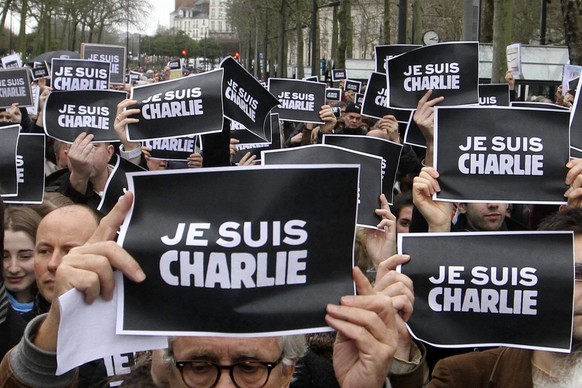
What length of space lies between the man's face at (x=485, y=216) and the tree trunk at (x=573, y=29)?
811cm

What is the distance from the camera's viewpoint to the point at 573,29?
12.4 metres

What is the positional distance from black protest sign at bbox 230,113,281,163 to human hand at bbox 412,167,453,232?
2.84 m

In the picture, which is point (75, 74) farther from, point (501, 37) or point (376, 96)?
point (501, 37)

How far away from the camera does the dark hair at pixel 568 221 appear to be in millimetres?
2988

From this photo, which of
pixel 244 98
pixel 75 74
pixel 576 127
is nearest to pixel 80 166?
pixel 244 98

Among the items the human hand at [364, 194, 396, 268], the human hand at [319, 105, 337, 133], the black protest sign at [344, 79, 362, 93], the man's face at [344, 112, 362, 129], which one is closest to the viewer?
the human hand at [364, 194, 396, 268]

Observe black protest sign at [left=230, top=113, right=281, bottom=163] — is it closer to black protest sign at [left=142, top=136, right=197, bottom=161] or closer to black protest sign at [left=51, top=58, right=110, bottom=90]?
black protest sign at [left=142, top=136, right=197, bottom=161]

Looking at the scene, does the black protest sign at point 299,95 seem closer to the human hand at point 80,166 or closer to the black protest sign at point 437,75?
the black protest sign at point 437,75

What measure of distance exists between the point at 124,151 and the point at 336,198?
4362mm

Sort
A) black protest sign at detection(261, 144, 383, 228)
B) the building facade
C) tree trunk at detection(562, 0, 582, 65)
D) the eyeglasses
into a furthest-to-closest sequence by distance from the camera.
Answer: the building facade
tree trunk at detection(562, 0, 582, 65)
black protest sign at detection(261, 144, 383, 228)
the eyeglasses

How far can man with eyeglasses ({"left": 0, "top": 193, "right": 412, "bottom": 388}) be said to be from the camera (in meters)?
2.07

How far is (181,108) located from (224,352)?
2649 mm

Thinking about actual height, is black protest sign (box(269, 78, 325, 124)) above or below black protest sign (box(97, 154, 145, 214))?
above

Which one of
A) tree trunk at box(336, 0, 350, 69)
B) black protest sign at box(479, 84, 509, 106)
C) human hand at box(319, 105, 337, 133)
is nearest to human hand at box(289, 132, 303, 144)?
human hand at box(319, 105, 337, 133)
